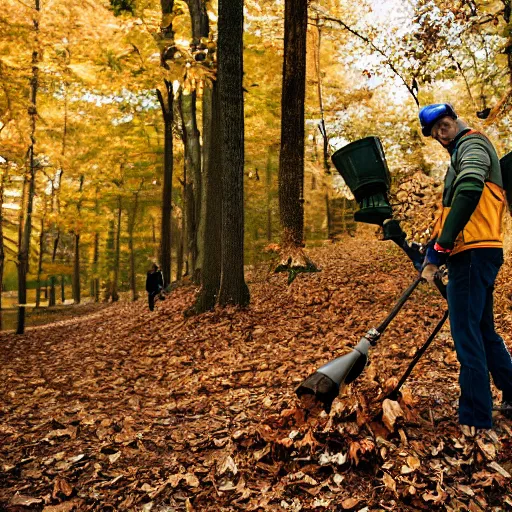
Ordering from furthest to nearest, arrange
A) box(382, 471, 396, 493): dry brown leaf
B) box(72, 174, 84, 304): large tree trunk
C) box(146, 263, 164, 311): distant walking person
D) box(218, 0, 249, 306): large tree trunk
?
box(72, 174, 84, 304): large tree trunk → box(146, 263, 164, 311): distant walking person → box(218, 0, 249, 306): large tree trunk → box(382, 471, 396, 493): dry brown leaf

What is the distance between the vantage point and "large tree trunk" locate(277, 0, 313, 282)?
9.55 meters

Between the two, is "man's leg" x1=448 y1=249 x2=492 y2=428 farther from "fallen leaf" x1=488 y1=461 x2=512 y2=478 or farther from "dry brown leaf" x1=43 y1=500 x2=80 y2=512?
"dry brown leaf" x1=43 y1=500 x2=80 y2=512

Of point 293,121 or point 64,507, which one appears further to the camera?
point 293,121

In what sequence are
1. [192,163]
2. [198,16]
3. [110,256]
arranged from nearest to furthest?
[198,16] < [192,163] < [110,256]

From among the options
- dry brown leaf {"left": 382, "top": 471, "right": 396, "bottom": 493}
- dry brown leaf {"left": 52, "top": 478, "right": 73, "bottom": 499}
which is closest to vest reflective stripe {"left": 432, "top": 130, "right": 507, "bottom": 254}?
dry brown leaf {"left": 382, "top": 471, "right": 396, "bottom": 493}

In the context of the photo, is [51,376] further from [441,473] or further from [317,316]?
[441,473]

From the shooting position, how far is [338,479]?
3.04m

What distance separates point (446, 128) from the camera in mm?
3264

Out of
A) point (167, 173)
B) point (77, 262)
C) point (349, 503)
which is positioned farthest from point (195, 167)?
point (77, 262)

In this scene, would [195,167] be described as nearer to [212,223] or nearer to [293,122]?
[212,223]

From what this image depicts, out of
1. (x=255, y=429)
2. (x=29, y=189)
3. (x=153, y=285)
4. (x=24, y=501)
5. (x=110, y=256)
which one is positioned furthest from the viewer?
(x=110, y=256)

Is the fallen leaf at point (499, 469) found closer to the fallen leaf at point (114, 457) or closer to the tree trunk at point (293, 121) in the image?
the fallen leaf at point (114, 457)

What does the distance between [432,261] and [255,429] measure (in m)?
1.99

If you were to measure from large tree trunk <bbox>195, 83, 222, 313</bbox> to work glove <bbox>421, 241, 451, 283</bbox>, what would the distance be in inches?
253
